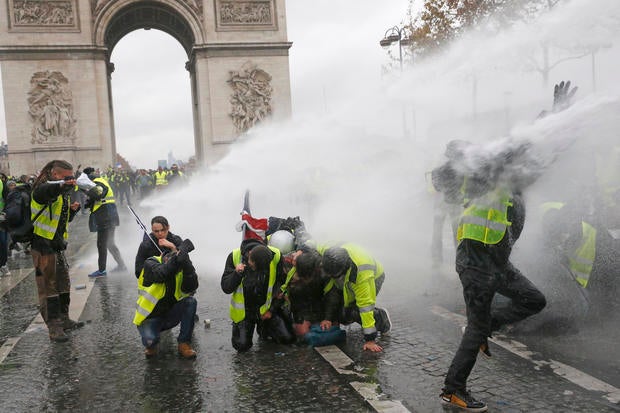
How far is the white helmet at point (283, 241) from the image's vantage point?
20.5 ft

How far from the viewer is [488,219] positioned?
4.13 meters

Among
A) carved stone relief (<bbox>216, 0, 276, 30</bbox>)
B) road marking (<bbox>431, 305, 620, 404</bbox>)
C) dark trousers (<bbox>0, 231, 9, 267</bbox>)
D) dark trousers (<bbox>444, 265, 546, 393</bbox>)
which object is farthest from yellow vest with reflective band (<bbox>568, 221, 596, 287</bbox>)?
carved stone relief (<bbox>216, 0, 276, 30</bbox>)

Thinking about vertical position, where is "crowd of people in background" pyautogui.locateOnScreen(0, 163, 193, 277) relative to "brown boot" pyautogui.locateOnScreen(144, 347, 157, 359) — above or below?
above

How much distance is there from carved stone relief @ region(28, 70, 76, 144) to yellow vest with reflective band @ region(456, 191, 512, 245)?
25741 mm

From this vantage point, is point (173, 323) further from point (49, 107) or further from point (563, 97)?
point (49, 107)

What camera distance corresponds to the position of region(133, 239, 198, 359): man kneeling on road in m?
5.43

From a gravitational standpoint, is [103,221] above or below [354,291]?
above

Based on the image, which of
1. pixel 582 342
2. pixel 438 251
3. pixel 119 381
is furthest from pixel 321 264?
pixel 438 251

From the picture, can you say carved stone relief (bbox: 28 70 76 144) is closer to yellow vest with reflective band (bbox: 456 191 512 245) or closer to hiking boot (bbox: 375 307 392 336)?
hiking boot (bbox: 375 307 392 336)

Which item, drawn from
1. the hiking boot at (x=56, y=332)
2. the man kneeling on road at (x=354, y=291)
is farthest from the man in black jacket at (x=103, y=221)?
the man kneeling on road at (x=354, y=291)

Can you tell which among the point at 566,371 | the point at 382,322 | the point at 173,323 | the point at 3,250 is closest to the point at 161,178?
the point at 3,250

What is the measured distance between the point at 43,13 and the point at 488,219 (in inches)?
1075

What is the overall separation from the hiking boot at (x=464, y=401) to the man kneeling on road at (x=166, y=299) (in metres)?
2.38

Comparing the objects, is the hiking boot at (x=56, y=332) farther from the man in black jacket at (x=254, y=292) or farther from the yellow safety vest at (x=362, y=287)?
the yellow safety vest at (x=362, y=287)
